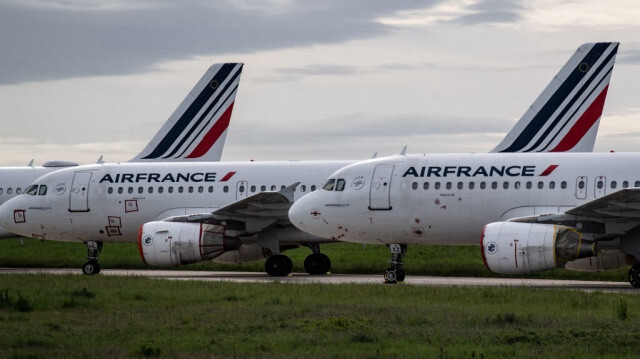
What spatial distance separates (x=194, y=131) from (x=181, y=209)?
444 inches

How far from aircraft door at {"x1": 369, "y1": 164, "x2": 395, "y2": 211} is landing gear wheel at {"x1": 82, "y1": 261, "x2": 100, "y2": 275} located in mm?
10892

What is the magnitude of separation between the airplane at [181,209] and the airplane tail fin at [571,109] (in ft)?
0.52

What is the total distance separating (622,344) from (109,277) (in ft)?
60.9

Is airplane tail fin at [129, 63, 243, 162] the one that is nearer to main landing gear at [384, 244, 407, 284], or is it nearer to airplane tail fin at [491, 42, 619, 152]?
airplane tail fin at [491, 42, 619, 152]

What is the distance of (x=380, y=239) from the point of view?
31891 millimetres

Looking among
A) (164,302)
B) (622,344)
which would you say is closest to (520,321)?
(622,344)

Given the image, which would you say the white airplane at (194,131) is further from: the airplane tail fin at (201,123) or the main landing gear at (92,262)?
the main landing gear at (92,262)

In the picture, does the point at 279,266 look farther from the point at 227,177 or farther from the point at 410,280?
the point at 410,280

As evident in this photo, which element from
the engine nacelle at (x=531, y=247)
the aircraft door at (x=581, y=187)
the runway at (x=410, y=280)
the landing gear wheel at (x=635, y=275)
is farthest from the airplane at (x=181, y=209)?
the landing gear wheel at (x=635, y=275)

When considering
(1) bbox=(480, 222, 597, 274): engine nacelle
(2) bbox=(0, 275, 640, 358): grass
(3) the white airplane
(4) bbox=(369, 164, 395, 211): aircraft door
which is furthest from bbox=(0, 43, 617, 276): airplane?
(1) bbox=(480, 222, 597, 274): engine nacelle

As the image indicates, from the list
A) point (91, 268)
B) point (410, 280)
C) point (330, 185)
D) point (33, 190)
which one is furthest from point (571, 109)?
point (33, 190)

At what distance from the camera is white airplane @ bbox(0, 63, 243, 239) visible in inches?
1884

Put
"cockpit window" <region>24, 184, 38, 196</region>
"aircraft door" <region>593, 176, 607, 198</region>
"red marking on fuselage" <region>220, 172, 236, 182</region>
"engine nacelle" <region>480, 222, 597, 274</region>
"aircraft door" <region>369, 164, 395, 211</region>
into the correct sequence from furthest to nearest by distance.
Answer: "cockpit window" <region>24, 184, 38, 196</region> < "red marking on fuselage" <region>220, 172, 236, 182</region> < "aircraft door" <region>369, 164, 395, 211</region> < "aircraft door" <region>593, 176, 607, 198</region> < "engine nacelle" <region>480, 222, 597, 274</region>

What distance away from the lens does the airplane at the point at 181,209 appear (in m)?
34.4
